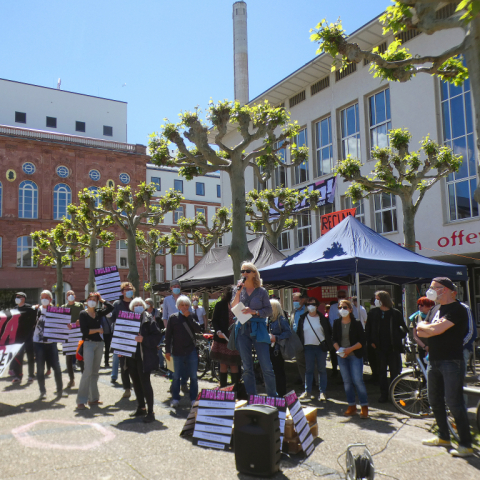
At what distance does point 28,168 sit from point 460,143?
4029 cm

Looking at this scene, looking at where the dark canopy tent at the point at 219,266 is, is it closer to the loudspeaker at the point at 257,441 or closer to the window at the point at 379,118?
the loudspeaker at the point at 257,441

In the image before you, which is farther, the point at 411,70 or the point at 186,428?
the point at 411,70

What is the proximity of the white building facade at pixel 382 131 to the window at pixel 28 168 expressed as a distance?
1013 inches

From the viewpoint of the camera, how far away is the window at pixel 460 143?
20.4 meters

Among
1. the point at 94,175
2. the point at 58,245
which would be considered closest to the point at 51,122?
the point at 94,175

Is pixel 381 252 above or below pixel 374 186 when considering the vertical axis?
below

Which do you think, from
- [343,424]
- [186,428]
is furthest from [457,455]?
[186,428]

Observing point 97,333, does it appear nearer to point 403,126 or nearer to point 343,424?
point 343,424

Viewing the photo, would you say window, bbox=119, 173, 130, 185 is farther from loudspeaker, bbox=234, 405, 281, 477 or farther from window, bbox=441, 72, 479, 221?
loudspeaker, bbox=234, 405, 281, 477

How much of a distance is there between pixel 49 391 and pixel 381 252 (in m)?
7.04

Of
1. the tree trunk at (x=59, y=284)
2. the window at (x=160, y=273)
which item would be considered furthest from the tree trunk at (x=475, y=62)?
the window at (x=160, y=273)

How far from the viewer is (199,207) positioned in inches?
2435

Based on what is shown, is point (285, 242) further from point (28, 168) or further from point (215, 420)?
point (28, 168)

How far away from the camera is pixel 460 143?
20766 mm
